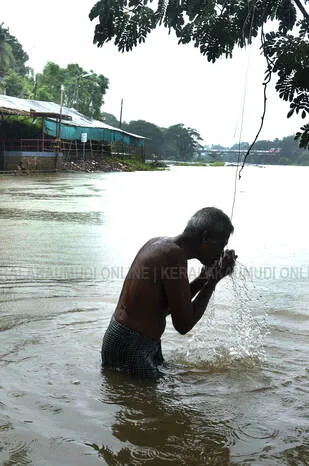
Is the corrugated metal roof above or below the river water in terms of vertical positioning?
above

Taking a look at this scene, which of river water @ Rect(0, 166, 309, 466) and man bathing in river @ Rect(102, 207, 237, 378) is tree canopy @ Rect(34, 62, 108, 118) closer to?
river water @ Rect(0, 166, 309, 466)

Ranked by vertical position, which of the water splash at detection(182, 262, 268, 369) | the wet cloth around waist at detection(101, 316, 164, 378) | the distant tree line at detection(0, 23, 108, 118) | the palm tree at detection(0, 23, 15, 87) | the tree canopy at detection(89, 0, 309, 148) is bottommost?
the water splash at detection(182, 262, 268, 369)

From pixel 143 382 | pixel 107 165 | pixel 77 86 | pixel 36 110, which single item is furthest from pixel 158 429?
pixel 77 86

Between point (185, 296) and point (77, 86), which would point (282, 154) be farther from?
point (185, 296)

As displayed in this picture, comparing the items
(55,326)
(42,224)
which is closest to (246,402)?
(55,326)

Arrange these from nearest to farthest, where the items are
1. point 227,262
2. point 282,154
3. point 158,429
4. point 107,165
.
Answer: point 158,429, point 227,262, point 107,165, point 282,154

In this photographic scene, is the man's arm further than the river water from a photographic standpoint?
Yes

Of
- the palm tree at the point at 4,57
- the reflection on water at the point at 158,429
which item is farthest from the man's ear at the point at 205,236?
the palm tree at the point at 4,57

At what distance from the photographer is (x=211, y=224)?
300 cm

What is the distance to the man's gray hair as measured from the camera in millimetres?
3002

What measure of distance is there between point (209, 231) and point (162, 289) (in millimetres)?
415

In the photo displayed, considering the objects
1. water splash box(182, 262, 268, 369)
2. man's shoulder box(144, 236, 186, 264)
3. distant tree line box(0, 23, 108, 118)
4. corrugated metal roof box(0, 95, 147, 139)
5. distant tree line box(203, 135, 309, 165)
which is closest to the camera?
man's shoulder box(144, 236, 186, 264)

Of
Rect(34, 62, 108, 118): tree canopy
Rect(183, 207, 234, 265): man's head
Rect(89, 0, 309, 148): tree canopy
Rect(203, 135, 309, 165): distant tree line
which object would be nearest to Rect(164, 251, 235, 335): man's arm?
Rect(183, 207, 234, 265): man's head

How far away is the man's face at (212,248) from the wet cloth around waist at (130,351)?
58cm
